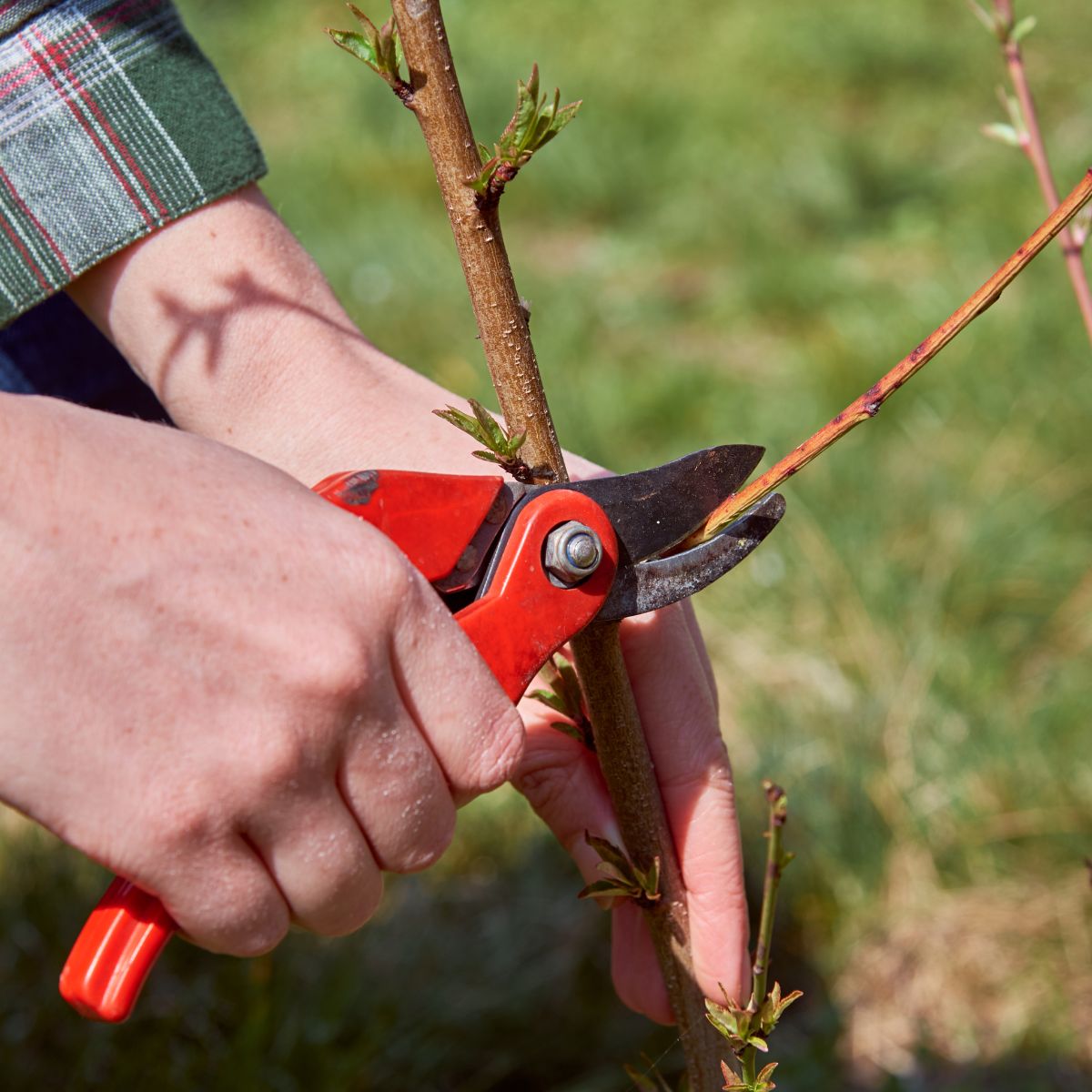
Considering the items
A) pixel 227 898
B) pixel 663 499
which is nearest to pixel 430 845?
pixel 227 898

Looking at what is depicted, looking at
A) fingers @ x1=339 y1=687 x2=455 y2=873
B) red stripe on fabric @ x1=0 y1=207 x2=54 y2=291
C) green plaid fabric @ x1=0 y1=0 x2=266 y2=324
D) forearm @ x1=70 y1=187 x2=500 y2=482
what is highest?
green plaid fabric @ x1=0 y1=0 x2=266 y2=324

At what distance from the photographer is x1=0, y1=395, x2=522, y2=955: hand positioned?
85 centimetres

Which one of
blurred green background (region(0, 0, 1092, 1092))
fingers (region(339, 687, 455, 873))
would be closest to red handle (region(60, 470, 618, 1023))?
fingers (region(339, 687, 455, 873))

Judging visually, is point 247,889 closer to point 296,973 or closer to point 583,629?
point 583,629

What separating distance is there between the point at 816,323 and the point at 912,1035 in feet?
8.60

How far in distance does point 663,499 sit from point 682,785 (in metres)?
0.33

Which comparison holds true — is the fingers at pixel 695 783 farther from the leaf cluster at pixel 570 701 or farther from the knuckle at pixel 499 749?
the knuckle at pixel 499 749

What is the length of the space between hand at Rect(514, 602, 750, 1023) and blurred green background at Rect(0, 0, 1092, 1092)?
3.00 feet

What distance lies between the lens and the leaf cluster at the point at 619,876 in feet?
3.80

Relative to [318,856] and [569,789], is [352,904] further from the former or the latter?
[569,789]

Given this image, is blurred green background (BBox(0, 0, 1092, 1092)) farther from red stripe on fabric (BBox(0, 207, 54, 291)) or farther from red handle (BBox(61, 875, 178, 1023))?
red stripe on fabric (BBox(0, 207, 54, 291))

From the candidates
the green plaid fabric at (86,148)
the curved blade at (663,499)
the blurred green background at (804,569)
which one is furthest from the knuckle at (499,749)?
the blurred green background at (804,569)

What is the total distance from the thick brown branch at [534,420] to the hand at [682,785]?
3 centimetres

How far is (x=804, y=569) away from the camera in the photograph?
308 cm
